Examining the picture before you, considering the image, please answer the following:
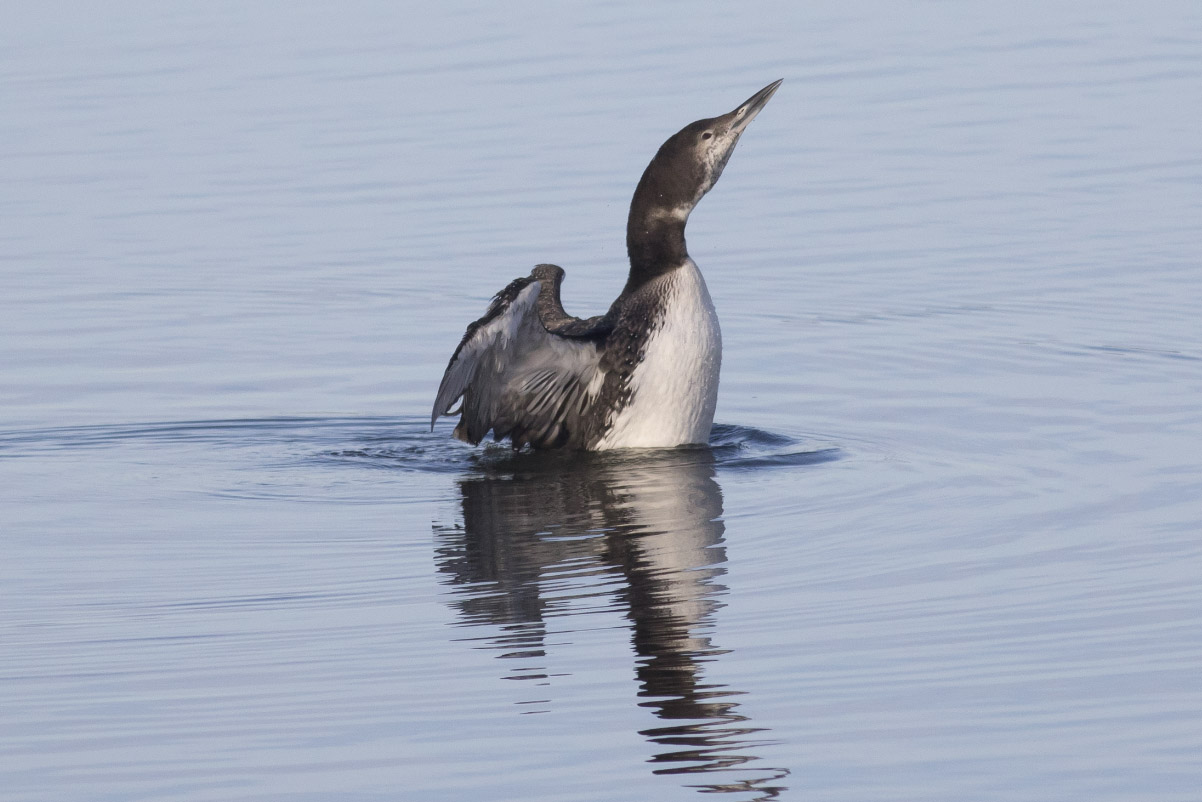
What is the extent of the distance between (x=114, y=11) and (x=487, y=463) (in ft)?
43.1

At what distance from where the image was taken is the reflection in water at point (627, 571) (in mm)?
4625

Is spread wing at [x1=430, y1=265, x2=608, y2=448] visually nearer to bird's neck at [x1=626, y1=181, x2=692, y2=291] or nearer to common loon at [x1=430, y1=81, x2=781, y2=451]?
common loon at [x1=430, y1=81, x2=781, y2=451]

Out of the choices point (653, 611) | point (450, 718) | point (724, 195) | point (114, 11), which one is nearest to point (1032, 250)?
point (724, 195)

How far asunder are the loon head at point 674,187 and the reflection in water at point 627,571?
2.56 ft

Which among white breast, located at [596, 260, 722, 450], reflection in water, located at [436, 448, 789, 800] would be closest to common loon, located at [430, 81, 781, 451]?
white breast, located at [596, 260, 722, 450]

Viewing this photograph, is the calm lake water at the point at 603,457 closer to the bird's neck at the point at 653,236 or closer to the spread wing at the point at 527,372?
the spread wing at the point at 527,372

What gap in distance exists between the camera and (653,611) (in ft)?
18.4

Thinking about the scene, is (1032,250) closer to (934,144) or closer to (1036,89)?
(934,144)

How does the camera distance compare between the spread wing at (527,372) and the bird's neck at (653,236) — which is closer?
the spread wing at (527,372)

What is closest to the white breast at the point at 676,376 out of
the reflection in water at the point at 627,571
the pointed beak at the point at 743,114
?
the reflection in water at the point at 627,571

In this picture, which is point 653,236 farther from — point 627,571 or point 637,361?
point 627,571

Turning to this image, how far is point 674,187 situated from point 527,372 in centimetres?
90

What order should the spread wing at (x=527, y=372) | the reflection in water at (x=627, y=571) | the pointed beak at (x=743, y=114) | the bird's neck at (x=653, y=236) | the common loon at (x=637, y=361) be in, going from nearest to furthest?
the reflection in water at (x=627, y=571)
the spread wing at (x=527, y=372)
the common loon at (x=637, y=361)
the bird's neck at (x=653, y=236)
the pointed beak at (x=743, y=114)

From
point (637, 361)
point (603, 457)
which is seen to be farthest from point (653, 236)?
point (603, 457)
